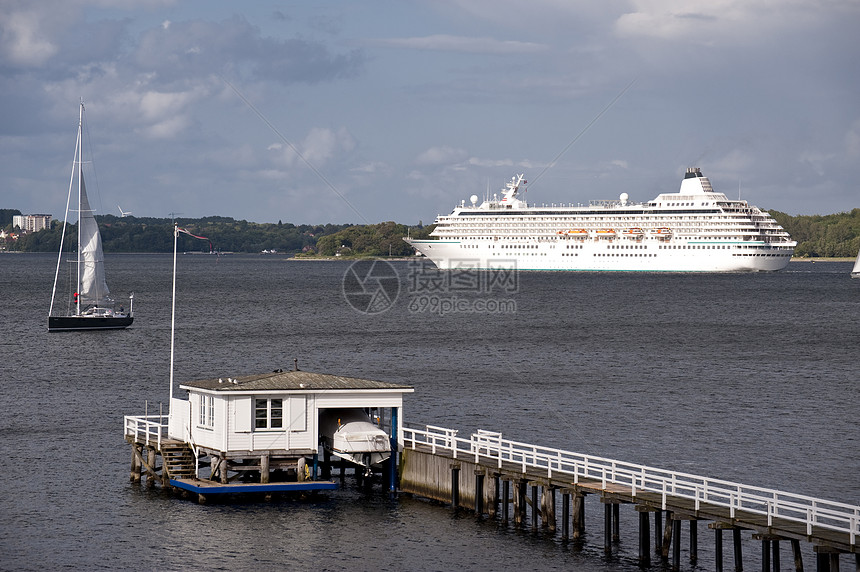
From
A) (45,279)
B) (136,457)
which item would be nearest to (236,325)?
(136,457)

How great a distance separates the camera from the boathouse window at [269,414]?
100 feet

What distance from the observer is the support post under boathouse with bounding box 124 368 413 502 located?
3025 centimetres

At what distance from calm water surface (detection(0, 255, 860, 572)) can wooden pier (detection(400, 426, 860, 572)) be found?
2.28 feet

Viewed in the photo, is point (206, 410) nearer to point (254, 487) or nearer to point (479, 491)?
point (254, 487)

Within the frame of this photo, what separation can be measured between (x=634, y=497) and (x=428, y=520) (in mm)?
5506

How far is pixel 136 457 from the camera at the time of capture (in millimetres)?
33750

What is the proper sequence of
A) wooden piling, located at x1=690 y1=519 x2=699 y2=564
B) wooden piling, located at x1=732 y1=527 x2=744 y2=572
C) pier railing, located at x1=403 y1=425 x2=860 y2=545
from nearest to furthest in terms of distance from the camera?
pier railing, located at x1=403 y1=425 x2=860 y2=545, wooden piling, located at x1=732 y1=527 x2=744 y2=572, wooden piling, located at x1=690 y1=519 x2=699 y2=564

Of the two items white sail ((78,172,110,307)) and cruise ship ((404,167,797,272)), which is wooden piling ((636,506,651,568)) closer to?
white sail ((78,172,110,307))

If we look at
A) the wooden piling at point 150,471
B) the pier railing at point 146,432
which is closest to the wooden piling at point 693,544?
the pier railing at point 146,432

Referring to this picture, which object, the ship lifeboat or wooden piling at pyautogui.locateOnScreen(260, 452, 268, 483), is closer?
wooden piling at pyautogui.locateOnScreen(260, 452, 268, 483)

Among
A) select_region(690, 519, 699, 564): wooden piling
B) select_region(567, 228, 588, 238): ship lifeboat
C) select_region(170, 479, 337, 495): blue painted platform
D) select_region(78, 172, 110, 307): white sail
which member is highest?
select_region(567, 228, 588, 238): ship lifeboat

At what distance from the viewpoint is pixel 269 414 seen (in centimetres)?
3061

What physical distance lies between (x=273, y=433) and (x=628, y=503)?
9.20 metres

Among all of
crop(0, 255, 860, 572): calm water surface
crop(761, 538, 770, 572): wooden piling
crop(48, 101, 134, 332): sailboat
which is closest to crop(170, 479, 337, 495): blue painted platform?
crop(0, 255, 860, 572): calm water surface
